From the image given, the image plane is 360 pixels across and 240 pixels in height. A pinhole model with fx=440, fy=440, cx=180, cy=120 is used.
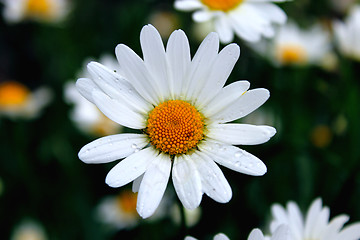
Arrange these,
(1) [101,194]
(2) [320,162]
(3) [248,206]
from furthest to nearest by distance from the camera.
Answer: (1) [101,194] → (2) [320,162] → (3) [248,206]

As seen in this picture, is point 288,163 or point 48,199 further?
point 48,199

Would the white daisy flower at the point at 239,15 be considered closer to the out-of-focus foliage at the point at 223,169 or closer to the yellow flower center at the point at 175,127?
the out-of-focus foliage at the point at 223,169

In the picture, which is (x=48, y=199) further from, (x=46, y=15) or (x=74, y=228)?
(x=46, y=15)

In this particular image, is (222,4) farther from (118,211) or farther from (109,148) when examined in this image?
(118,211)

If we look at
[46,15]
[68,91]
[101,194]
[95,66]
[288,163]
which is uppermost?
[46,15]

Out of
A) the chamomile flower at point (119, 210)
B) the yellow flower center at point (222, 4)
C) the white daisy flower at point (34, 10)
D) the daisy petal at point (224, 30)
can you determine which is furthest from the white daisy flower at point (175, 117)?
the white daisy flower at point (34, 10)

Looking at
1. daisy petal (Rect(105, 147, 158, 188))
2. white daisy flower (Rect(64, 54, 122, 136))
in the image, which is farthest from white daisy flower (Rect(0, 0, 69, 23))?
daisy petal (Rect(105, 147, 158, 188))

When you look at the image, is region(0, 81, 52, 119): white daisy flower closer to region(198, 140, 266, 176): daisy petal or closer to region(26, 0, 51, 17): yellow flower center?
region(26, 0, 51, 17): yellow flower center

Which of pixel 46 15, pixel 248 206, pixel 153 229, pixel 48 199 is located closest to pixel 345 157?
pixel 248 206

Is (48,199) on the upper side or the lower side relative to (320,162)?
lower
